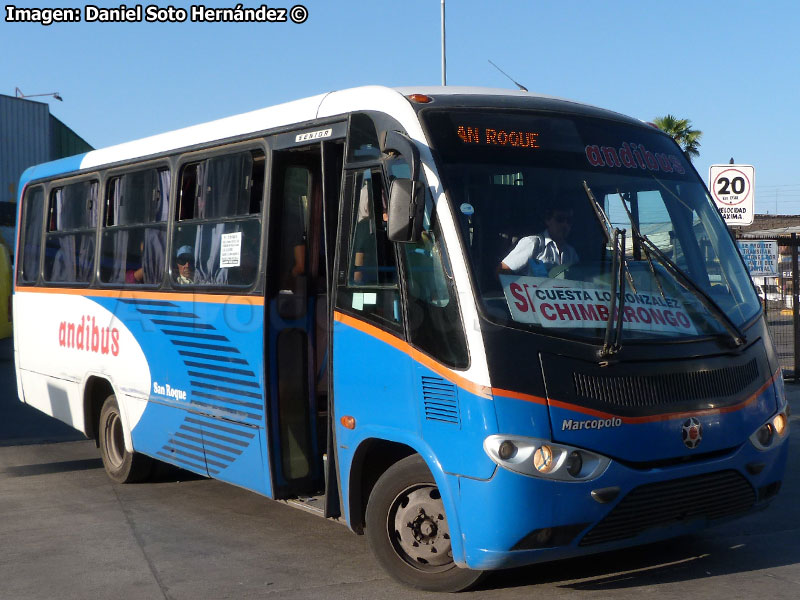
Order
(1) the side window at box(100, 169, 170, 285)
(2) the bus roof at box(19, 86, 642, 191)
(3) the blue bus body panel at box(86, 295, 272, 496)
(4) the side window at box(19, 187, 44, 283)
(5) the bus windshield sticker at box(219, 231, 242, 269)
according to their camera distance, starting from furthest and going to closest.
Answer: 1. (4) the side window at box(19, 187, 44, 283)
2. (1) the side window at box(100, 169, 170, 285)
3. (5) the bus windshield sticker at box(219, 231, 242, 269)
4. (3) the blue bus body panel at box(86, 295, 272, 496)
5. (2) the bus roof at box(19, 86, 642, 191)

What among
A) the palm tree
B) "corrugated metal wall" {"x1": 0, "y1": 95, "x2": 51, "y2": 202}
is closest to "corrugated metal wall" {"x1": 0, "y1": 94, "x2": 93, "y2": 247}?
"corrugated metal wall" {"x1": 0, "y1": 95, "x2": 51, "y2": 202}

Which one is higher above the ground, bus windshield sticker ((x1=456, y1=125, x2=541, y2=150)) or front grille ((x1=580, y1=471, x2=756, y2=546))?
bus windshield sticker ((x1=456, y1=125, x2=541, y2=150))

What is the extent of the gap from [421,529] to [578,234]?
186 cm

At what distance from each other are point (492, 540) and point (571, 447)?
61cm

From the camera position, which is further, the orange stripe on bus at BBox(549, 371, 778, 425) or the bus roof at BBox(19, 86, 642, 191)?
the bus roof at BBox(19, 86, 642, 191)

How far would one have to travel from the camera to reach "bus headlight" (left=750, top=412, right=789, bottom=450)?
5844mm

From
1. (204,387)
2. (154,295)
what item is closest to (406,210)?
(204,387)

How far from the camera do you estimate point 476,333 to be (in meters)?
5.28

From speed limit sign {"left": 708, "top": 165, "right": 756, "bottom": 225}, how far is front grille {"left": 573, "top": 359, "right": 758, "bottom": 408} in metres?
7.33

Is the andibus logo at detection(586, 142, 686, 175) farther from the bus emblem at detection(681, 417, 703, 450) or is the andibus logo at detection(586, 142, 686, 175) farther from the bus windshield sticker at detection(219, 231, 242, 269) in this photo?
the bus windshield sticker at detection(219, 231, 242, 269)

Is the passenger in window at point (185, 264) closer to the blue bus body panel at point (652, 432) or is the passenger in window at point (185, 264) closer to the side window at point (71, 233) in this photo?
the side window at point (71, 233)

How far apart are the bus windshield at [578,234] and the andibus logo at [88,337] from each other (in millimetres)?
4558

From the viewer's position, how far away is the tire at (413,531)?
224 inches

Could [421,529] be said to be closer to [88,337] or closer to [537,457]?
[537,457]
